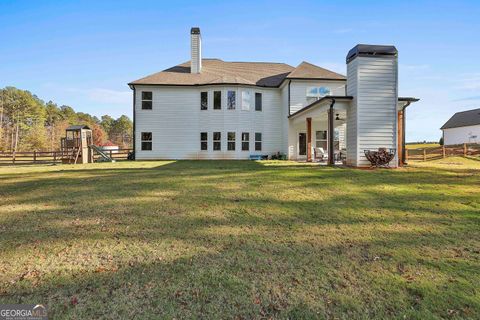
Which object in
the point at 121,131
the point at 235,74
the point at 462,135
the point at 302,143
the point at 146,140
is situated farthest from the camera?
the point at 121,131

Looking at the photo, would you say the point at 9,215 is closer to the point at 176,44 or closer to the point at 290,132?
the point at 290,132

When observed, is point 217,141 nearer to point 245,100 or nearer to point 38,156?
point 245,100

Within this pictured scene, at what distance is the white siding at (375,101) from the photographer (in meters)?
11.7

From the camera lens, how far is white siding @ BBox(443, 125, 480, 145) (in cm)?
3869

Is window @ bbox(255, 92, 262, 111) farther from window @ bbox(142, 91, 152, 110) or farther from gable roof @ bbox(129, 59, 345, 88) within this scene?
window @ bbox(142, 91, 152, 110)

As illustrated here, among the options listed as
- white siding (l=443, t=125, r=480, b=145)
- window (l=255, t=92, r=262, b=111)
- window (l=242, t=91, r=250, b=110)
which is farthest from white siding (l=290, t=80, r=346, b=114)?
white siding (l=443, t=125, r=480, b=145)

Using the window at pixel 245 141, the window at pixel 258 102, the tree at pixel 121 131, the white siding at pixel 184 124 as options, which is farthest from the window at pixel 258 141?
the tree at pixel 121 131

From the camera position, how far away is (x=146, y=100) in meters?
19.7

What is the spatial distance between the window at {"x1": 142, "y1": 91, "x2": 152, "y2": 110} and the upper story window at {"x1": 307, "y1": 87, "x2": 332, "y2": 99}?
11.6m

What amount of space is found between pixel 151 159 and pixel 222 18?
10760 millimetres

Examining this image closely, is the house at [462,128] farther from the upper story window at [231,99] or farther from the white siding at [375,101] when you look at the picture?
the upper story window at [231,99]

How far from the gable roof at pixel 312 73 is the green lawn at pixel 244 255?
1413cm

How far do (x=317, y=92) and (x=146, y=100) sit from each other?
41.2 ft

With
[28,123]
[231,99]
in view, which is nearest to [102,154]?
[231,99]
